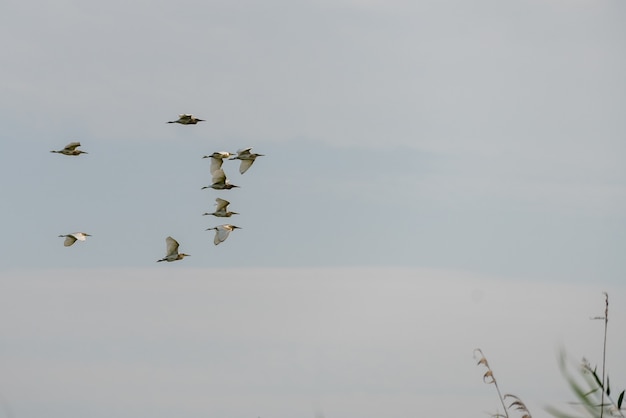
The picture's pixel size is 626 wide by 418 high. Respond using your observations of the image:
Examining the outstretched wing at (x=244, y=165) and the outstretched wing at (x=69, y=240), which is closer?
the outstretched wing at (x=69, y=240)

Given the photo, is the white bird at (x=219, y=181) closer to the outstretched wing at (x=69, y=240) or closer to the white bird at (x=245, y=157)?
the white bird at (x=245, y=157)

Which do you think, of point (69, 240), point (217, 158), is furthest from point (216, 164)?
point (69, 240)

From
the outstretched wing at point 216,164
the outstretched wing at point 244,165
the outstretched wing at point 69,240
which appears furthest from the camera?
→ the outstretched wing at point 216,164

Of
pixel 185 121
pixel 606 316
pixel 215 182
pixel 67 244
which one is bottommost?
pixel 606 316

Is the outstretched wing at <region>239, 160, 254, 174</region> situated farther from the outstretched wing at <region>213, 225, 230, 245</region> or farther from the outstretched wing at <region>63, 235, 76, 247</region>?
the outstretched wing at <region>63, 235, 76, 247</region>

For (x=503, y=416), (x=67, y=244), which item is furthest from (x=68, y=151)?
(x=503, y=416)

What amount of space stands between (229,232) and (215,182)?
2957mm

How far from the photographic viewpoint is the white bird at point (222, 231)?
46.1 meters

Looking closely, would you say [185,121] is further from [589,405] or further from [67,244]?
[589,405]

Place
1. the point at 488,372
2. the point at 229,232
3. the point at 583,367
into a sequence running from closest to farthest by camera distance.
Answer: the point at 583,367, the point at 488,372, the point at 229,232

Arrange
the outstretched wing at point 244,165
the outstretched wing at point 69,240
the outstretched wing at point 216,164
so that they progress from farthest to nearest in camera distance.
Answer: the outstretched wing at point 216,164 < the outstretched wing at point 244,165 < the outstretched wing at point 69,240

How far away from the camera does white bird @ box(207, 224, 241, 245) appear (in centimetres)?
4609

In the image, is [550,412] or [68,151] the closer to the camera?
[550,412]

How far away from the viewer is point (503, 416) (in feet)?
44.7
